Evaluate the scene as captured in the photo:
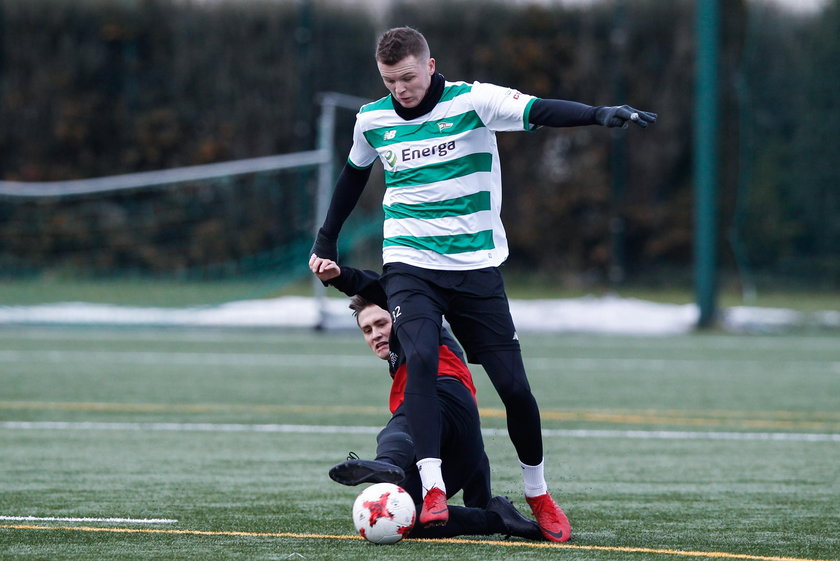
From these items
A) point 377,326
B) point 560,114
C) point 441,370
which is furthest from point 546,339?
point 560,114

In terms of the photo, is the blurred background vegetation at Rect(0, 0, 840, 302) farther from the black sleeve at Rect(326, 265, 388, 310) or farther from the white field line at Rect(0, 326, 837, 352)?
the black sleeve at Rect(326, 265, 388, 310)

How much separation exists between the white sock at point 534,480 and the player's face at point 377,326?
0.78 m

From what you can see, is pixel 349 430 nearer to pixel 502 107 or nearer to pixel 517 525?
pixel 517 525

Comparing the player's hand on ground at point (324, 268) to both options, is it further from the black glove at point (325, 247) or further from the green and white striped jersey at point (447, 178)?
the green and white striped jersey at point (447, 178)

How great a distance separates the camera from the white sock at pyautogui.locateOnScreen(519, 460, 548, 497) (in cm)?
492

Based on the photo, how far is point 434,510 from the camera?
4500mm

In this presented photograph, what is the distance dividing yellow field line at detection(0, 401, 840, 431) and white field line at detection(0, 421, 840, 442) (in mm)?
440

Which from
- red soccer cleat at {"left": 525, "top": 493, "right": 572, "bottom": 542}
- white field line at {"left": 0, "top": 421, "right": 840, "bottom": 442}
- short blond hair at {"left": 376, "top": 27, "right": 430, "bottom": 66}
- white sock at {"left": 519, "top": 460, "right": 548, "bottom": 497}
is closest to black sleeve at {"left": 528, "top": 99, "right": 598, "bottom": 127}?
short blond hair at {"left": 376, "top": 27, "right": 430, "bottom": 66}

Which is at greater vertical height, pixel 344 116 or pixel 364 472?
pixel 344 116

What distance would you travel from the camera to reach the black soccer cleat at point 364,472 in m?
4.41

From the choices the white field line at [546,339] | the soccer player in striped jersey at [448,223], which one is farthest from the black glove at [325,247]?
the white field line at [546,339]

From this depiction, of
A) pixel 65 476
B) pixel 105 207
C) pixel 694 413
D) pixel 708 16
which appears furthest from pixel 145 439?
pixel 105 207

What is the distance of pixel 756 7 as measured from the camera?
19.1 metres

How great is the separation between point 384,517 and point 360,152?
1439mm
